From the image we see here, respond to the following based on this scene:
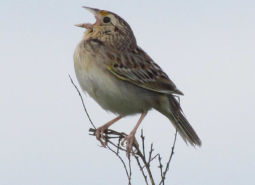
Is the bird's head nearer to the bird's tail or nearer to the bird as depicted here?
the bird

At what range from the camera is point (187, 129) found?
8.17 meters

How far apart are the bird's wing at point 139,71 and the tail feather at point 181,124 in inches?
11.8

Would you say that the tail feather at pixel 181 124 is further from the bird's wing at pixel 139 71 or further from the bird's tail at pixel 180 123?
the bird's wing at pixel 139 71

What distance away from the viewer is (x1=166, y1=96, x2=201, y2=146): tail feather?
26.7 ft

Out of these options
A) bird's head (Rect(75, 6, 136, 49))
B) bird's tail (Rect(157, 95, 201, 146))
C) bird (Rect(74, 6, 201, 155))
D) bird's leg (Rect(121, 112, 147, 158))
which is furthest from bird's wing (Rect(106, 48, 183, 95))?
bird's leg (Rect(121, 112, 147, 158))

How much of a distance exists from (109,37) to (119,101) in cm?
99

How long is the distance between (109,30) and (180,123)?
1543 millimetres

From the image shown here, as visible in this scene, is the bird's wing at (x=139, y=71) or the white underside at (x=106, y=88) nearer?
the white underside at (x=106, y=88)

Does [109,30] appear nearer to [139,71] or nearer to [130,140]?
[139,71]

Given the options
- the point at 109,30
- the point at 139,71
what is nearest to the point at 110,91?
the point at 139,71

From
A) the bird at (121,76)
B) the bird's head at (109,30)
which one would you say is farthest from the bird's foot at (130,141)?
the bird's head at (109,30)

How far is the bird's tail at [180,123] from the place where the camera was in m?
8.14

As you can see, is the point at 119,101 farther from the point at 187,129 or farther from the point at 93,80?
the point at 187,129

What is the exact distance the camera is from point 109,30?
27.2ft
